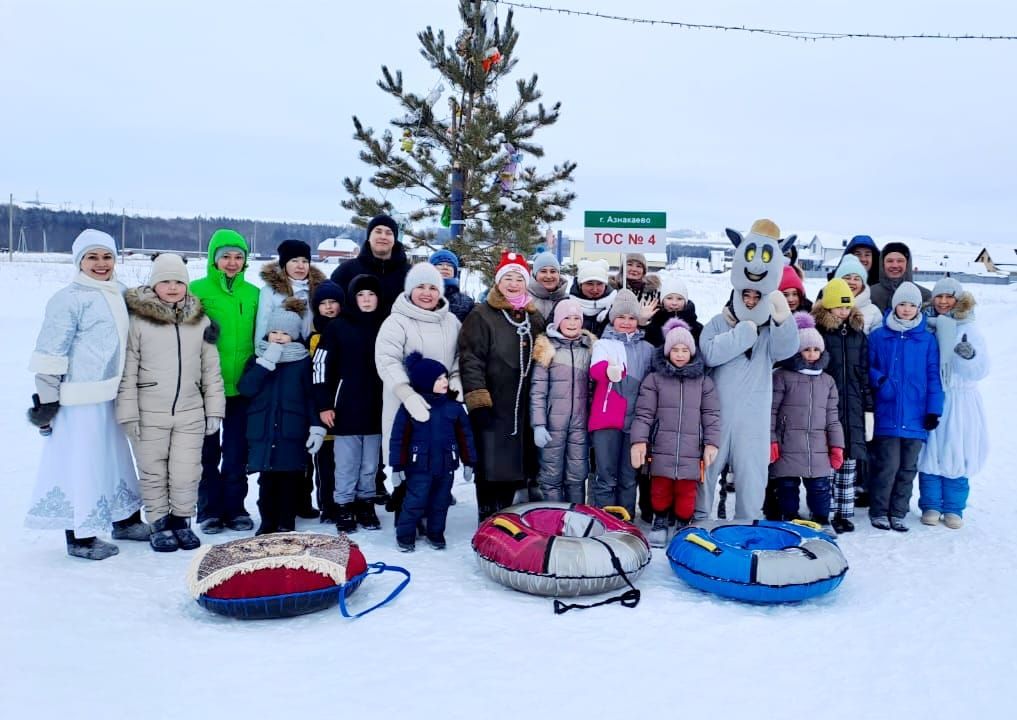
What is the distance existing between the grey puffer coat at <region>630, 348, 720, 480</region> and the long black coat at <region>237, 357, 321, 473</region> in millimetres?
2068

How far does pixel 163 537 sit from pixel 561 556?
2.40 m

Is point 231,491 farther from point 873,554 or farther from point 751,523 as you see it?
point 873,554

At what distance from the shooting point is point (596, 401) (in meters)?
4.55

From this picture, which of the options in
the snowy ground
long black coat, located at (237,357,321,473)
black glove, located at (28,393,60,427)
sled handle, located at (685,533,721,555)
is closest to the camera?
the snowy ground

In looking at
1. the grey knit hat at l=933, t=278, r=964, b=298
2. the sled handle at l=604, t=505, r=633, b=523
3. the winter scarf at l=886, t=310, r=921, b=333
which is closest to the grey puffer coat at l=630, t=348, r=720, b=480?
the sled handle at l=604, t=505, r=633, b=523

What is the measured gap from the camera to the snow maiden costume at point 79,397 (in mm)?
3949

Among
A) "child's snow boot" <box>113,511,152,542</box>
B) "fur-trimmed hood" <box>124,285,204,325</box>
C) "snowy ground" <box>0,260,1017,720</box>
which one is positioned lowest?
"snowy ground" <box>0,260,1017,720</box>

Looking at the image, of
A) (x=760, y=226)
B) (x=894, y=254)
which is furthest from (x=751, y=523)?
(x=894, y=254)

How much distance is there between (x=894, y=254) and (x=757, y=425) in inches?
88.4

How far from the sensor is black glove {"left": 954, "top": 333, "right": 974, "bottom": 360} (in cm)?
488

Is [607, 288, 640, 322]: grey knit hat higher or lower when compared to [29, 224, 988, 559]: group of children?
higher

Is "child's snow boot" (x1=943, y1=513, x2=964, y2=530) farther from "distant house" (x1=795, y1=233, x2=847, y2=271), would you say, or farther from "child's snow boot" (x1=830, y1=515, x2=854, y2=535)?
"distant house" (x1=795, y1=233, x2=847, y2=271)

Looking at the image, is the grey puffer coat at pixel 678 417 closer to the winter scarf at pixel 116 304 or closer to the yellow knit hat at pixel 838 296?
the yellow knit hat at pixel 838 296

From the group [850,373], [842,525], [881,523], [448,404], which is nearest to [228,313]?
[448,404]
